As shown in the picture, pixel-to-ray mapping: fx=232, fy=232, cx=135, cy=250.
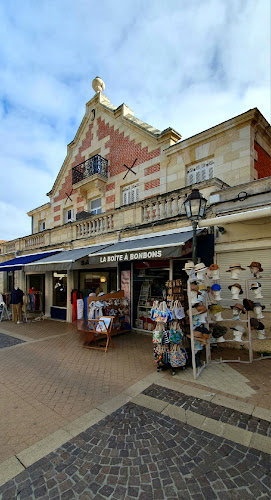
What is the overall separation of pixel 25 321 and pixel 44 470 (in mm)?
9529

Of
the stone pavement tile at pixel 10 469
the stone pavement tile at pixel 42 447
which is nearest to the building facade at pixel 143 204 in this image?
the stone pavement tile at pixel 42 447

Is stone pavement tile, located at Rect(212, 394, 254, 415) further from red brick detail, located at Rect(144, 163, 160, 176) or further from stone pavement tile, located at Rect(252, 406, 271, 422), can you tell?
red brick detail, located at Rect(144, 163, 160, 176)

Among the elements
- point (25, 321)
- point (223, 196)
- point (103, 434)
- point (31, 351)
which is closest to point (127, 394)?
point (103, 434)

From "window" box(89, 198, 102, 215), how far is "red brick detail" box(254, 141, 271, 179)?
740cm

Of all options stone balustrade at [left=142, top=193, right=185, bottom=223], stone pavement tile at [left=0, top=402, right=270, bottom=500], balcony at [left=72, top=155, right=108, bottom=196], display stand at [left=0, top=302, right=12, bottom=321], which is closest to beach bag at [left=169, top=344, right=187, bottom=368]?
stone pavement tile at [left=0, top=402, right=270, bottom=500]

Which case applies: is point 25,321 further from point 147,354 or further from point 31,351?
point 147,354

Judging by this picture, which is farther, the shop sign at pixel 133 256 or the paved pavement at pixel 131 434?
the shop sign at pixel 133 256

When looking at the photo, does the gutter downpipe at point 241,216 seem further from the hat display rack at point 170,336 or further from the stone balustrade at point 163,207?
the hat display rack at point 170,336

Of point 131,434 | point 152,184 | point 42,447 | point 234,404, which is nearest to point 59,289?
point 152,184

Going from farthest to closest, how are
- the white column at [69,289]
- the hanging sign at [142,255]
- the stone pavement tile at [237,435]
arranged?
the white column at [69,289] → the hanging sign at [142,255] → the stone pavement tile at [237,435]

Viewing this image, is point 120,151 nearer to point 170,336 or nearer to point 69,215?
point 69,215

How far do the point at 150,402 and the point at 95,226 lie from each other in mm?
7503

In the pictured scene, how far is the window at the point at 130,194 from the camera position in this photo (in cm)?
1046

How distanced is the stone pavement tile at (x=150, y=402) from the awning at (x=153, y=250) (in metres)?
3.00
